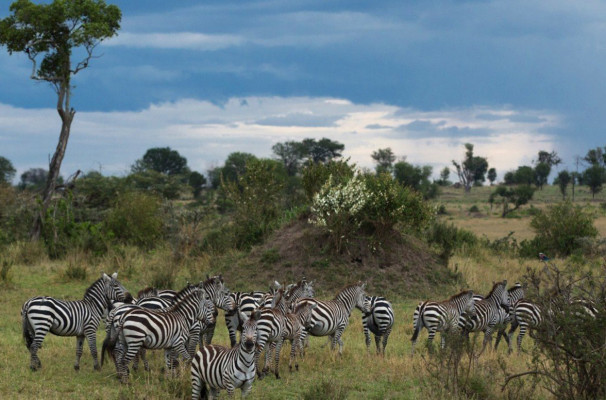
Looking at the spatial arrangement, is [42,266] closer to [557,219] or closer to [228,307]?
[228,307]

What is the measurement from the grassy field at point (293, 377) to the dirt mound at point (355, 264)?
562cm

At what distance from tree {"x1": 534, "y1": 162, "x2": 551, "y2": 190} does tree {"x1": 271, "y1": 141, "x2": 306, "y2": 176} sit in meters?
39.7

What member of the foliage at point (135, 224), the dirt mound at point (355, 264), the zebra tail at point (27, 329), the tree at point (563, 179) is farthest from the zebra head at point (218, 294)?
Answer: the tree at point (563, 179)

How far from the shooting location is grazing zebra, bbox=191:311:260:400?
342 inches

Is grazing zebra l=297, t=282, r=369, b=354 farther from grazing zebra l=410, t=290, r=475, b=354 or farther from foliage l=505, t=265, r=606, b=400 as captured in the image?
foliage l=505, t=265, r=606, b=400

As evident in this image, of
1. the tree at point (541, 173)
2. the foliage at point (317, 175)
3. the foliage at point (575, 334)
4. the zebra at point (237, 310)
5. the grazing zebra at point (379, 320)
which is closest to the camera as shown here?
the foliage at point (575, 334)

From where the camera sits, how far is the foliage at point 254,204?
90.0 ft

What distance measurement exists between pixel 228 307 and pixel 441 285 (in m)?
11.5

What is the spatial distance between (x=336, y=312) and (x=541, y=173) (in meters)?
99.9

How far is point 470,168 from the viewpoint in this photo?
11031cm

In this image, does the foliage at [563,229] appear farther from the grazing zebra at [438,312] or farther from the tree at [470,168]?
the tree at [470,168]

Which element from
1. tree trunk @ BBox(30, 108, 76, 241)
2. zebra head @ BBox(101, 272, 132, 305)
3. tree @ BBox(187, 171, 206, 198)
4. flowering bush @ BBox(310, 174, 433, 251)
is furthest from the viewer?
tree @ BBox(187, 171, 206, 198)

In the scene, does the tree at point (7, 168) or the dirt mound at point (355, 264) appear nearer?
the dirt mound at point (355, 264)

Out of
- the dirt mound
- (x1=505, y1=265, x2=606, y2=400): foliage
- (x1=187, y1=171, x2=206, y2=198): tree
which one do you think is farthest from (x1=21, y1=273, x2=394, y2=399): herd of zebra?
(x1=187, y1=171, x2=206, y2=198): tree
